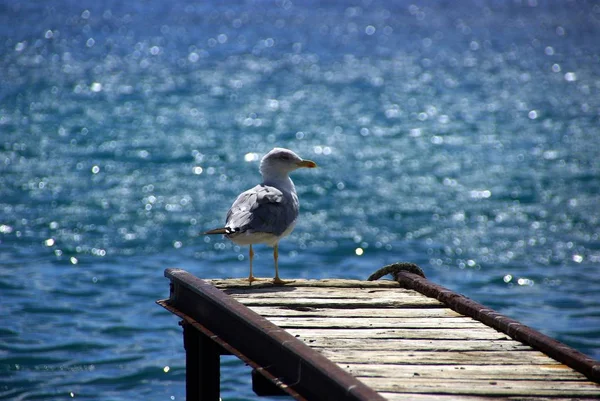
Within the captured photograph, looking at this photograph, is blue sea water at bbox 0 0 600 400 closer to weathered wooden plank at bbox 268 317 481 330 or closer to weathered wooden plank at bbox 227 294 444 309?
weathered wooden plank at bbox 227 294 444 309

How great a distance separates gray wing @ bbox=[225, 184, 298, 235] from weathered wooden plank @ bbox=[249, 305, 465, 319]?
63 centimetres

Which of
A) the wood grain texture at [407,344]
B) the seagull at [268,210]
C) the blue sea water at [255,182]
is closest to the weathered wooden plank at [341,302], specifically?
the wood grain texture at [407,344]

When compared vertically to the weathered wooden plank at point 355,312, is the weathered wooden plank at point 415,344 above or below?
below

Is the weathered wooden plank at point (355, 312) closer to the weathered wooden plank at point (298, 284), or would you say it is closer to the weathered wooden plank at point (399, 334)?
the weathered wooden plank at point (399, 334)

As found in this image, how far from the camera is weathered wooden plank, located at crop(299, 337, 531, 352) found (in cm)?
574

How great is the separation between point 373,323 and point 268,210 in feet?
4.02

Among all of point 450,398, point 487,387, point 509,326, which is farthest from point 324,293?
point 450,398

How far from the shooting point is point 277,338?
5430 millimetres

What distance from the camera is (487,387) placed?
5.11 metres

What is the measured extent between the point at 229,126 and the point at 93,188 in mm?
8472

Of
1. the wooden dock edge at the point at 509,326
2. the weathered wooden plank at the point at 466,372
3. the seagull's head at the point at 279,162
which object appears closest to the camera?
the weathered wooden plank at the point at 466,372

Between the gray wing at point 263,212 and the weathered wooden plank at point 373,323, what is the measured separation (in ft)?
2.84

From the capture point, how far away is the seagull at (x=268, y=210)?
6844 millimetres

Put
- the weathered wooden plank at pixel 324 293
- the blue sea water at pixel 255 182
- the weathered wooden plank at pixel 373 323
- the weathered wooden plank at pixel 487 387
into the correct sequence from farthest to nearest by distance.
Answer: the blue sea water at pixel 255 182, the weathered wooden plank at pixel 324 293, the weathered wooden plank at pixel 373 323, the weathered wooden plank at pixel 487 387
